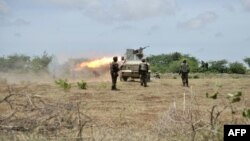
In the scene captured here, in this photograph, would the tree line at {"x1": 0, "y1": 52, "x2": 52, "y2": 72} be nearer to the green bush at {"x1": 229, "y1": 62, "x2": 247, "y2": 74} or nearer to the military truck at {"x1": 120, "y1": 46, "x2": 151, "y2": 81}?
the military truck at {"x1": 120, "y1": 46, "x2": 151, "y2": 81}

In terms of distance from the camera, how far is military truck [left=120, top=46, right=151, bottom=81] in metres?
35.2

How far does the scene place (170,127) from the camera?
33.7 feet

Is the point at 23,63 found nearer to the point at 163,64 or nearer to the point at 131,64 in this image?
the point at 131,64

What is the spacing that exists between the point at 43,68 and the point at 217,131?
39.4 metres

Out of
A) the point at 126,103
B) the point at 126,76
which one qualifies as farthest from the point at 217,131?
the point at 126,76

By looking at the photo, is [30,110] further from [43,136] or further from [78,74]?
[78,74]

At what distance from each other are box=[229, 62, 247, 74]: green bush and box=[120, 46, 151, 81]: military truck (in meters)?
32.6

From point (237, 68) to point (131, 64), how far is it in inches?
1388

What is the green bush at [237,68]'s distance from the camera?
6812 cm

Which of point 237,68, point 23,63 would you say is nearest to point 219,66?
point 237,68

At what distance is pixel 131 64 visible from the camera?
1399 inches

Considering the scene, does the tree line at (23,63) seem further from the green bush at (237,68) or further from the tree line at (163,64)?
the green bush at (237,68)

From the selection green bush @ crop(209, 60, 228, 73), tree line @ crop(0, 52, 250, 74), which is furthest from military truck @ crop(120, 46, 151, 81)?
green bush @ crop(209, 60, 228, 73)

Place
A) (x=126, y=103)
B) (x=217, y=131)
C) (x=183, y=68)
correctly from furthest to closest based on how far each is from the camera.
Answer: (x=183, y=68) < (x=126, y=103) < (x=217, y=131)
